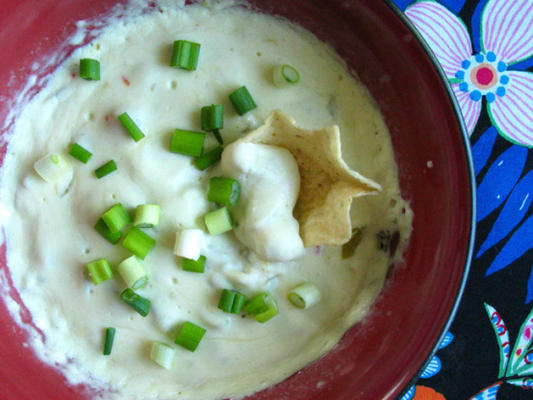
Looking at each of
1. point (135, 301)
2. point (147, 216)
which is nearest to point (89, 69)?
point (147, 216)

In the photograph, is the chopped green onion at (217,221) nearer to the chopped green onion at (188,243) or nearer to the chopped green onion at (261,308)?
the chopped green onion at (188,243)

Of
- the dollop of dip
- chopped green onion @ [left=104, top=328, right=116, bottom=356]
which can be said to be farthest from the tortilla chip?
chopped green onion @ [left=104, top=328, right=116, bottom=356]

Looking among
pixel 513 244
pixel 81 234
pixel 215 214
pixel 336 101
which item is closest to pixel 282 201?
pixel 215 214

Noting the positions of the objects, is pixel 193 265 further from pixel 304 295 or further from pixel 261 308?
pixel 304 295

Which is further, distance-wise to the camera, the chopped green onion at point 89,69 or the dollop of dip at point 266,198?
the chopped green onion at point 89,69

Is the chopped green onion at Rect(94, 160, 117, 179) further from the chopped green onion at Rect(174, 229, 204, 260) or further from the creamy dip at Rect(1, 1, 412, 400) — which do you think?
the chopped green onion at Rect(174, 229, 204, 260)

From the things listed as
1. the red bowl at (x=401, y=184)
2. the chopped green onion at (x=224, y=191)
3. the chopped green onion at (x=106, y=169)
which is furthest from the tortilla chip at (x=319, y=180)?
the chopped green onion at (x=106, y=169)

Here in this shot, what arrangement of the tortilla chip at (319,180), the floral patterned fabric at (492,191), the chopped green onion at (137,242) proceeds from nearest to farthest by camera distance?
1. the tortilla chip at (319,180)
2. the chopped green onion at (137,242)
3. the floral patterned fabric at (492,191)
